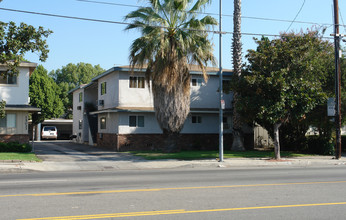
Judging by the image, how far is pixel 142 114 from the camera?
29438mm

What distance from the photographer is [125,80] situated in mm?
29328

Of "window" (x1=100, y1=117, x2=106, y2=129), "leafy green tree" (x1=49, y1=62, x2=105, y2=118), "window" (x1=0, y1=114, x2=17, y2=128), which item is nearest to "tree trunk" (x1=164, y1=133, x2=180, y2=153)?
"window" (x1=100, y1=117, x2=106, y2=129)

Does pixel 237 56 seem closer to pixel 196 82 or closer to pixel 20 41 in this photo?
pixel 196 82

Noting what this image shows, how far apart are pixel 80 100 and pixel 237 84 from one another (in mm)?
23681

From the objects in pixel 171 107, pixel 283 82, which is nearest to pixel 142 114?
pixel 171 107

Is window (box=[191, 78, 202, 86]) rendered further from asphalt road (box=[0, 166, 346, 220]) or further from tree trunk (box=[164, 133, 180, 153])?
asphalt road (box=[0, 166, 346, 220])

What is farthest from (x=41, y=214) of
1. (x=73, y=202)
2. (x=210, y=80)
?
(x=210, y=80)

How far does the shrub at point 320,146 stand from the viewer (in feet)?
87.3

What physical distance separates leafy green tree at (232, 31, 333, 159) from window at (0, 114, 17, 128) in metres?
15.4

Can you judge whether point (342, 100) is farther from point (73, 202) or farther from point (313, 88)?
point (73, 202)

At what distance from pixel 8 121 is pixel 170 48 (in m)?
12.3

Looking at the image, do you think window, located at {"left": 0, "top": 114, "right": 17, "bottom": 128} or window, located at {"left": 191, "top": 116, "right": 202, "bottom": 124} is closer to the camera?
window, located at {"left": 0, "top": 114, "right": 17, "bottom": 128}

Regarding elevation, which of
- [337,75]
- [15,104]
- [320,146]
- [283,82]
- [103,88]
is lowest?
[320,146]

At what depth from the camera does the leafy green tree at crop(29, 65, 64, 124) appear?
2040 inches
